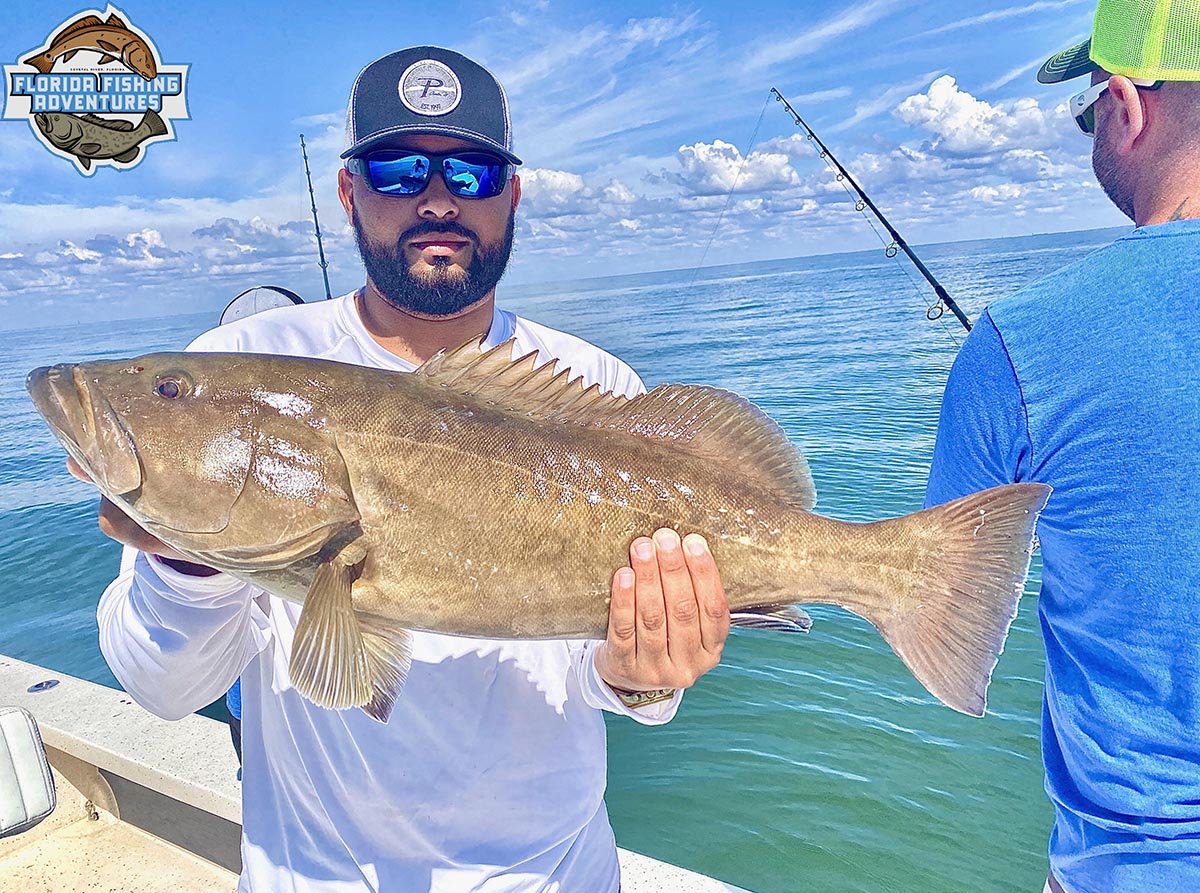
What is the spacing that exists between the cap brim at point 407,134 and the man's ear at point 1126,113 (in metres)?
1.64

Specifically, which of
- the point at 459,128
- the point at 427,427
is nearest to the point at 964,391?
the point at 427,427

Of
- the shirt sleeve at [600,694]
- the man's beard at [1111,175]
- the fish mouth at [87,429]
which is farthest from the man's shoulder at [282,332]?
the man's beard at [1111,175]

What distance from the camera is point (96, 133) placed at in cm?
1245

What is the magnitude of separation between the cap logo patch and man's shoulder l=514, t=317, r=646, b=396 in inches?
26.5

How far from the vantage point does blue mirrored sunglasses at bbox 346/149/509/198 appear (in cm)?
238

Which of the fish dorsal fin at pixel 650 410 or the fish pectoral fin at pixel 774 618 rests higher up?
the fish dorsal fin at pixel 650 410

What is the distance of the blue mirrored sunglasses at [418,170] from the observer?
2383mm

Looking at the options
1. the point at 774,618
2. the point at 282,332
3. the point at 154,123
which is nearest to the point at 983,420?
the point at 774,618

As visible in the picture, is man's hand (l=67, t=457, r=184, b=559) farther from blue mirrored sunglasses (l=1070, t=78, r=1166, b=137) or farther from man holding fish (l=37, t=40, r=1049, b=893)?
blue mirrored sunglasses (l=1070, t=78, r=1166, b=137)

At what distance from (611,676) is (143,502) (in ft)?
3.76

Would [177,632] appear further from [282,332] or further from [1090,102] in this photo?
[1090,102]

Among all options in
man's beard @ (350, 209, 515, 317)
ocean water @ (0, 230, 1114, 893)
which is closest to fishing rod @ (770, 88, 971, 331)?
ocean water @ (0, 230, 1114, 893)

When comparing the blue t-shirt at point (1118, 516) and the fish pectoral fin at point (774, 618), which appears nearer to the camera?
the blue t-shirt at point (1118, 516)

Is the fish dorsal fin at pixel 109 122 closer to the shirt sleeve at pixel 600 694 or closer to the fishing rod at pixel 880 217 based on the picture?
the fishing rod at pixel 880 217
